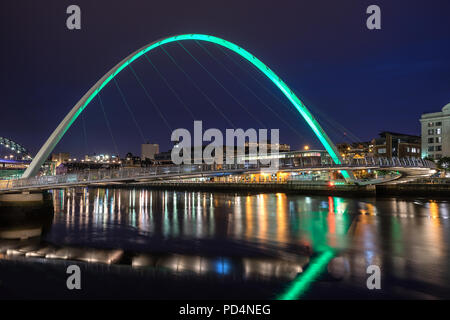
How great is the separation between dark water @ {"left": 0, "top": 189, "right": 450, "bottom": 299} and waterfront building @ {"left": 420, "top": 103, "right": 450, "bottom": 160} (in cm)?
4244

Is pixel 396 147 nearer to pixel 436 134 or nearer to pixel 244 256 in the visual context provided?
pixel 436 134

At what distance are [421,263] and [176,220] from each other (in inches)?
669

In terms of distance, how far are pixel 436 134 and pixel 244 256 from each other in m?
61.5

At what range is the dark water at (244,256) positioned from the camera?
10.2 metres

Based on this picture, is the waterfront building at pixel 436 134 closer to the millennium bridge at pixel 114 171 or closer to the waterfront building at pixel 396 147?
the waterfront building at pixel 396 147

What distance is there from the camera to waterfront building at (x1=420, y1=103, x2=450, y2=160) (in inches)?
2371

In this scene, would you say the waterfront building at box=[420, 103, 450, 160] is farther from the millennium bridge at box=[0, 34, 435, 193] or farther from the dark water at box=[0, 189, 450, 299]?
the dark water at box=[0, 189, 450, 299]

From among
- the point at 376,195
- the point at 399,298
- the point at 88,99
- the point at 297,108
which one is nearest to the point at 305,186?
the point at 376,195

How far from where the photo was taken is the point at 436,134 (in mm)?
61938

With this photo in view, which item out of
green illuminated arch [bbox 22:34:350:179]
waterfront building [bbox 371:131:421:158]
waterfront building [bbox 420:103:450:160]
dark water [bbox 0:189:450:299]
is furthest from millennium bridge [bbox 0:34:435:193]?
waterfront building [bbox 371:131:421:158]

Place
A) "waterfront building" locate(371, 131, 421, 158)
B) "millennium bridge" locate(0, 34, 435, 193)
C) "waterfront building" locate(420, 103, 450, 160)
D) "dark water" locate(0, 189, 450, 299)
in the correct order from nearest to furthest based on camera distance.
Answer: "dark water" locate(0, 189, 450, 299)
"millennium bridge" locate(0, 34, 435, 193)
"waterfront building" locate(420, 103, 450, 160)
"waterfront building" locate(371, 131, 421, 158)

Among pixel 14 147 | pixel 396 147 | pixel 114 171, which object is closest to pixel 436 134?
pixel 396 147

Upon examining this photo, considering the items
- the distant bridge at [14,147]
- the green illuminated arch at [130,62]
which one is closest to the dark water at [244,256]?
the green illuminated arch at [130,62]

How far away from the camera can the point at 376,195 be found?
44.5 m
